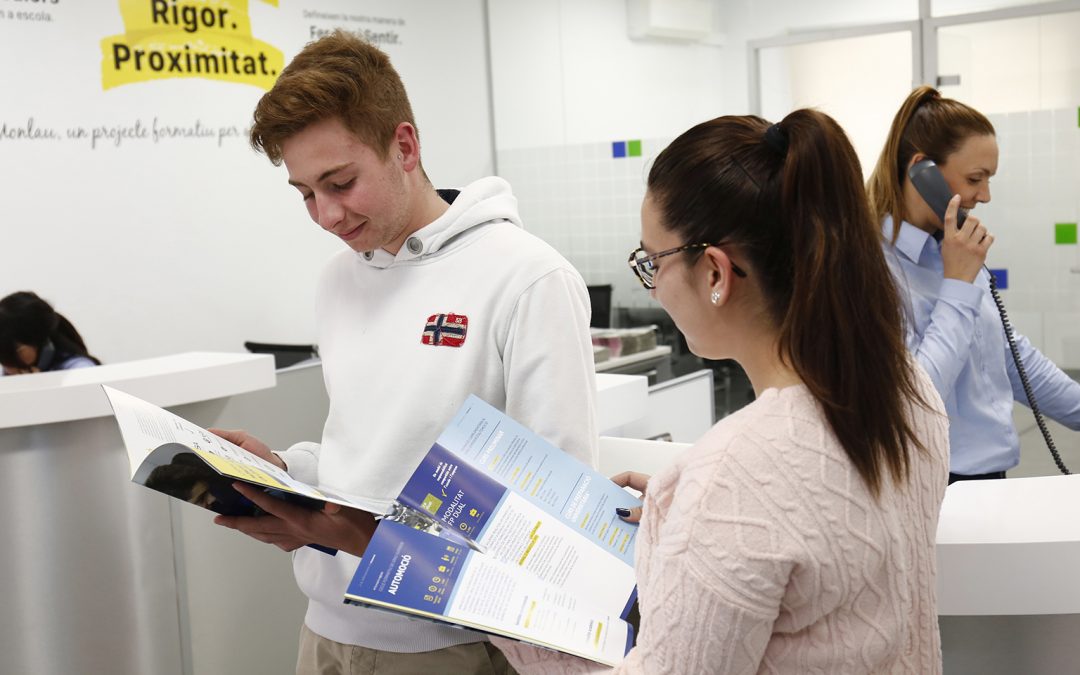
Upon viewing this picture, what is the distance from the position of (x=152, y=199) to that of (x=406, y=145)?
13.1 feet

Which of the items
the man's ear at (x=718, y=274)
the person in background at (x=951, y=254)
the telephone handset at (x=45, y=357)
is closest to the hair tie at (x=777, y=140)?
the man's ear at (x=718, y=274)

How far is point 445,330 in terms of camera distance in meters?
1.46

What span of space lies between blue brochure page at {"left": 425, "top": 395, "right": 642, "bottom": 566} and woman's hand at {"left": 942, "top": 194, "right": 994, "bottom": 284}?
0.99 meters

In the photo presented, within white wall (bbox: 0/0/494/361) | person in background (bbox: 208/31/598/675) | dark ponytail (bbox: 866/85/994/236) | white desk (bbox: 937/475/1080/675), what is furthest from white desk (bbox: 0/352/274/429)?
white wall (bbox: 0/0/494/361)

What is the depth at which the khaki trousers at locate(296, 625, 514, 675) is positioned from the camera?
4.75 ft

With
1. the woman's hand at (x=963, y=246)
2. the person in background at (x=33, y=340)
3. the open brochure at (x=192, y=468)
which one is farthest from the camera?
the person in background at (x=33, y=340)

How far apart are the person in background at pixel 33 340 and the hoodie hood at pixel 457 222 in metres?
2.78

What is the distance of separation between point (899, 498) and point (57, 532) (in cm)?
207

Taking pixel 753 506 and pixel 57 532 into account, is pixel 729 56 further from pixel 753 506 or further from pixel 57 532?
pixel 753 506

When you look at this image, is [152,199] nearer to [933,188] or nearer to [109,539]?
[109,539]

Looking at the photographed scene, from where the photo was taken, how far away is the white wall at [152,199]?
471 centimetres

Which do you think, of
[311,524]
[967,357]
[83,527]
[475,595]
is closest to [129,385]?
[83,527]

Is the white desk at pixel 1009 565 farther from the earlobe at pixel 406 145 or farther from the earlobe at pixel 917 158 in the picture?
the earlobe at pixel 406 145

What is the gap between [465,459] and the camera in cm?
125
